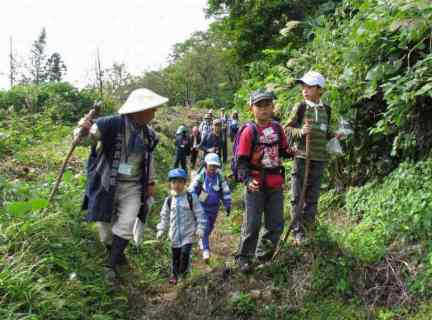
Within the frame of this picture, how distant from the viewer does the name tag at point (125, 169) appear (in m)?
4.34

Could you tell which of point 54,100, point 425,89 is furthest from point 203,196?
point 54,100

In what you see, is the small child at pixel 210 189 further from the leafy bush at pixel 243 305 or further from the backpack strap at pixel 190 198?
the leafy bush at pixel 243 305

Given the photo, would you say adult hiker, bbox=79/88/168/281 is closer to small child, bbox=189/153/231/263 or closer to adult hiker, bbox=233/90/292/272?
adult hiker, bbox=233/90/292/272

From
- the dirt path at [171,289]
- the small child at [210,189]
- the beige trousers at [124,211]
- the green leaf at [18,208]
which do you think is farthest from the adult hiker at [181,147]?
the green leaf at [18,208]

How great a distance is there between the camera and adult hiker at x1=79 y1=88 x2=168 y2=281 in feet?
13.9

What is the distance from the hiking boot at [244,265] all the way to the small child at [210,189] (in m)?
1.41

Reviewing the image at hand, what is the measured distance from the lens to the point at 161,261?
5.84 m

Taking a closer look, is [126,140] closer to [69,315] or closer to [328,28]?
[69,315]

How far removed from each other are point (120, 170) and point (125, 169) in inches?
2.1

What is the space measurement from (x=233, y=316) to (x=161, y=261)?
2.25m

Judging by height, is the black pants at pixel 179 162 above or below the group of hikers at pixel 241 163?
below

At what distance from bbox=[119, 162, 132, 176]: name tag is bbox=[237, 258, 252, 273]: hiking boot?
1.46 metres

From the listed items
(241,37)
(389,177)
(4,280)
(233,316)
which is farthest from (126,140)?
(241,37)

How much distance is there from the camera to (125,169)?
4.36 meters
